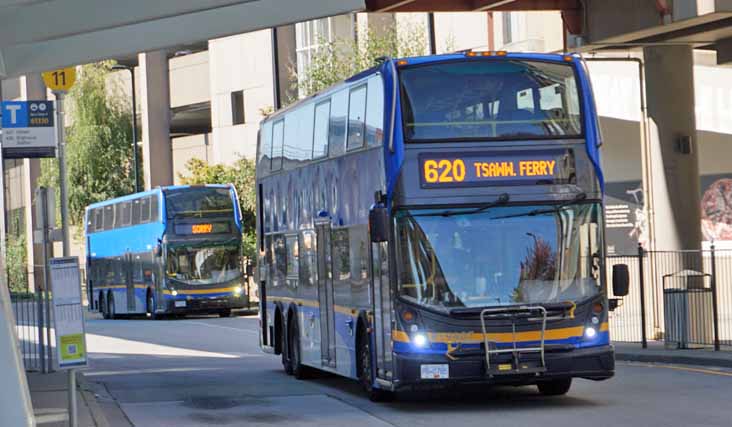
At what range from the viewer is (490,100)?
16.8 metres

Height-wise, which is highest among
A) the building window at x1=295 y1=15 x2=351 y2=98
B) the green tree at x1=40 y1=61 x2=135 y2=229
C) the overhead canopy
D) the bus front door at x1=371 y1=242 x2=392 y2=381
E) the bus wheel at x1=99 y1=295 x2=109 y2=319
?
the building window at x1=295 y1=15 x2=351 y2=98

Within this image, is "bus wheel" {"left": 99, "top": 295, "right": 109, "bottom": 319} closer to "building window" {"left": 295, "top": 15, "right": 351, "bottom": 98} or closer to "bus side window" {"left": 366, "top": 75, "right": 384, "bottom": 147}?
"building window" {"left": 295, "top": 15, "right": 351, "bottom": 98}

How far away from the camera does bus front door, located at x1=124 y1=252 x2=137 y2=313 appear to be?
5032cm

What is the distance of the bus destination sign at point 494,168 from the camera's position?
1641 cm

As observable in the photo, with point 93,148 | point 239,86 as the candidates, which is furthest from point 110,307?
point 93,148

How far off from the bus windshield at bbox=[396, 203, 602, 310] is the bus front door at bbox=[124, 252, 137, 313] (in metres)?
34.7

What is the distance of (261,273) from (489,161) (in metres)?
8.73

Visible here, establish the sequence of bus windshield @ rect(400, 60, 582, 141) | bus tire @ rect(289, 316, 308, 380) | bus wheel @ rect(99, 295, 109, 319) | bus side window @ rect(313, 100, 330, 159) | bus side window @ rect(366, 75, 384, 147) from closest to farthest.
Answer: bus windshield @ rect(400, 60, 582, 141) → bus side window @ rect(366, 75, 384, 147) → bus side window @ rect(313, 100, 330, 159) → bus tire @ rect(289, 316, 308, 380) → bus wheel @ rect(99, 295, 109, 319)

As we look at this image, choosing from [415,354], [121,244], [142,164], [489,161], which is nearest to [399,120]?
[489,161]

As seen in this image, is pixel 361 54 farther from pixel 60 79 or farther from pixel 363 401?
pixel 363 401

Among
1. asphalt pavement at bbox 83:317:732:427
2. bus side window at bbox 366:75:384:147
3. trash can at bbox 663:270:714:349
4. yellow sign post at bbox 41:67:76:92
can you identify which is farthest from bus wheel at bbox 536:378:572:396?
yellow sign post at bbox 41:67:76:92

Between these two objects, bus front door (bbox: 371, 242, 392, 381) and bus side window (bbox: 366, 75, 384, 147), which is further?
bus side window (bbox: 366, 75, 384, 147)

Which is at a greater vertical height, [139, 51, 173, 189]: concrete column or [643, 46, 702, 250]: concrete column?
[139, 51, 173, 189]: concrete column

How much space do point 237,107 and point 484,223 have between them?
51.2 m
